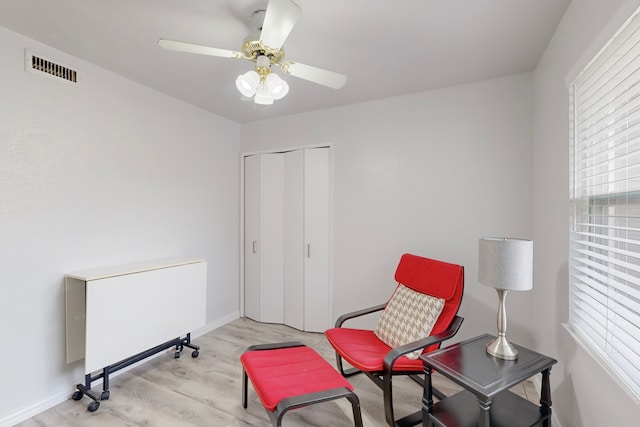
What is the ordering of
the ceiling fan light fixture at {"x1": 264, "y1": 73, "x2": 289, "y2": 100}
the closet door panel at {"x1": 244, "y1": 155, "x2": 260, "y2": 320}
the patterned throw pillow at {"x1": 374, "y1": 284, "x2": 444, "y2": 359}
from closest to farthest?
the ceiling fan light fixture at {"x1": 264, "y1": 73, "x2": 289, "y2": 100}
the patterned throw pillow at {"x1": 374, "y1": 284, "x2": 444, "y2": 359}
the closet door panel at {"x1": 244, "y1": 155, "x2": 260, "y2": 320}

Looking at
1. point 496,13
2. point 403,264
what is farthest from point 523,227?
point 496,13

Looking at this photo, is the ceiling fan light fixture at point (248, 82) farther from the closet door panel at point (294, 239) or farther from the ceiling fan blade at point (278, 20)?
the closet door panel at point (294, 239)

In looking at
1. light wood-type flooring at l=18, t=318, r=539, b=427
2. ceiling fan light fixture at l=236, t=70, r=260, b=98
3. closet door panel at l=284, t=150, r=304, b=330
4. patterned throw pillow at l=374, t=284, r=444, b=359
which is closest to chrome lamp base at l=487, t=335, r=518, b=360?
patterned throw pillow at l=374, t=284, r=444, b=359

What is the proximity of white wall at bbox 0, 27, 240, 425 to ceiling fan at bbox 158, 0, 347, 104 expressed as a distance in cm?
126

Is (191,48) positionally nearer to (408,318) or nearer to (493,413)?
(408,318)

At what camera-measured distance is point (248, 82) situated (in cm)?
163

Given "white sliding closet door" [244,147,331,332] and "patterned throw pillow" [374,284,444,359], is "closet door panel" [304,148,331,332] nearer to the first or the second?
"white sliding closet door" [244,147,331,332]

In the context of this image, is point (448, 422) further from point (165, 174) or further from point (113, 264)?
point (165, 174)

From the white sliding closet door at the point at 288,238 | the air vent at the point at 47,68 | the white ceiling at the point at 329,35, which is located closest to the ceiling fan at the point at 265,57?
the white ceiling at the point at 329,35

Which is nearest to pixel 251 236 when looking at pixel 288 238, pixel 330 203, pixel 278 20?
pixel 288 238

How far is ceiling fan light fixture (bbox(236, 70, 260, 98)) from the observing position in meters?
1.62

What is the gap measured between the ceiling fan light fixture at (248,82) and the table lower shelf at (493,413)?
6.63ft

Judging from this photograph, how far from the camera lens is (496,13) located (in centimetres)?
172

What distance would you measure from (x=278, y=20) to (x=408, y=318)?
211cm
